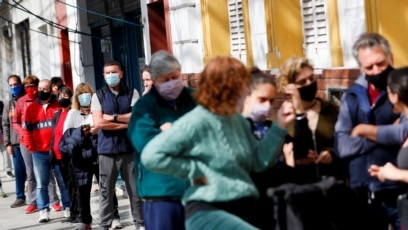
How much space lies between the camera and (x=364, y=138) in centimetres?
556

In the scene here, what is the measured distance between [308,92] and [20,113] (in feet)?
23.8

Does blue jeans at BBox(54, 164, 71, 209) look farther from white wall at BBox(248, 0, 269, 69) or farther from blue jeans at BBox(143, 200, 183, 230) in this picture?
blue jeans at BBox(143, 200, 183, 230)

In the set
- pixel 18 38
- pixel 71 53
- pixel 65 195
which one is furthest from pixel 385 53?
pixel 18 38

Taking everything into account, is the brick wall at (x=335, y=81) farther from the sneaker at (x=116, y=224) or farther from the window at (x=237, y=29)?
the sneaker at (x=116, y=224)

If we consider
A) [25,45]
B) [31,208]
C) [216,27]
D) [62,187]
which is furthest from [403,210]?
[25,45]

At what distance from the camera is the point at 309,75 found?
227 inches

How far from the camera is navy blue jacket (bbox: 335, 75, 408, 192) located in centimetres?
556

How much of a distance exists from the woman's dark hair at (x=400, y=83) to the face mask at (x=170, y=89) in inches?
59.5

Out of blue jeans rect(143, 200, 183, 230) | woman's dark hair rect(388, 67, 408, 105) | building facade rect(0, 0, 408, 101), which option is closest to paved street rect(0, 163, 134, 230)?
building facade rect(0, 0, 408, 101)

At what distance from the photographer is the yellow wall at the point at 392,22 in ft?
24.8

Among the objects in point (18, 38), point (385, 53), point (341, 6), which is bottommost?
point (385, 53)

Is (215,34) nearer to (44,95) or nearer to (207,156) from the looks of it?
(44,95)

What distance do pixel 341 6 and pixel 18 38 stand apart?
18.8m

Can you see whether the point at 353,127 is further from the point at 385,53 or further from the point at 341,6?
the point at 341,6
